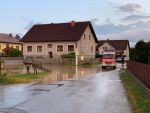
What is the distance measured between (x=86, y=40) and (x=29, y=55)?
13.2m

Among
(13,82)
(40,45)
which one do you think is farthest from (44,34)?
(13,82)

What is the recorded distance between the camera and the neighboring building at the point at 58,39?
269 feet

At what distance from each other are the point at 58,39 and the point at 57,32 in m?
2.95

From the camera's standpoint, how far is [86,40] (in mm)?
85812

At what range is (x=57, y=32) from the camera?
3349 inches

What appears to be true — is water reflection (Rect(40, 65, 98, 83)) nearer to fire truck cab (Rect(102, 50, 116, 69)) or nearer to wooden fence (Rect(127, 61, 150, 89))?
wooden fence (Rect(127, 61, 150, 89))

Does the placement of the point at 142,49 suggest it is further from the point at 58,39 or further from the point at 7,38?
the point at 7,38

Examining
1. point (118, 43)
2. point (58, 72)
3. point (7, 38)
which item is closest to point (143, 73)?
point (58, 72)

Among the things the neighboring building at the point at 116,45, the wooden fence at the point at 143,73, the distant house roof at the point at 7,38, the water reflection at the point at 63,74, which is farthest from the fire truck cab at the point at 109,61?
the neighboring building at the point at 116,45

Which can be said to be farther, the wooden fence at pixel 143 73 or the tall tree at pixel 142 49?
the tall tree at pixel 142 49

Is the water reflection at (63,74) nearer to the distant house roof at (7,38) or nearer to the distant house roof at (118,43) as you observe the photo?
the distant house roof at (7,38)

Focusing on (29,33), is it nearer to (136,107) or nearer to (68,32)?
(68,32)

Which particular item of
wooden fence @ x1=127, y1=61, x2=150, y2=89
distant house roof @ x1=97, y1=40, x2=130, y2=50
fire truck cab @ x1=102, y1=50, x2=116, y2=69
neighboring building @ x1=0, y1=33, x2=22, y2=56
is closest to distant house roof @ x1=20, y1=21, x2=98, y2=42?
neighboring building @ x1=0, y1=33, x2=22, y2=56

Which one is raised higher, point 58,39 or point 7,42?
point 7,42
